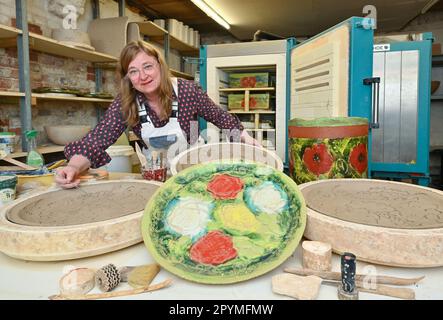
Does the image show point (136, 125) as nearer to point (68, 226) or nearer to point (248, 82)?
point (68, 226)

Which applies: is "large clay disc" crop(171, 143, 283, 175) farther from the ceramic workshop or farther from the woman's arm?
the woman's arm

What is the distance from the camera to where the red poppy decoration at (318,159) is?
1113 millimetres

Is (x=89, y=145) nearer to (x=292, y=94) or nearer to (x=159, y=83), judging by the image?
(x=159, y=83)

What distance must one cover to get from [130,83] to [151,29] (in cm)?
309

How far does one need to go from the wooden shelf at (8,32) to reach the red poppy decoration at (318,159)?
2215 millimetres

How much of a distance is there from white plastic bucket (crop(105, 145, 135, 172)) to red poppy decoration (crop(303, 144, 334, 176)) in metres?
1.42

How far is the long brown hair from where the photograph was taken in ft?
4.89

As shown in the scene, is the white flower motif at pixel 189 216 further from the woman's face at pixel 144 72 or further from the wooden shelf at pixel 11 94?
the wooden shelf at pixel 11 94

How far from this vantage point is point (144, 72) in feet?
4.81

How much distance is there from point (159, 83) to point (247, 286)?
113 centimetres

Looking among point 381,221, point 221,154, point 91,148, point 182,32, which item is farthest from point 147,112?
point 182,32

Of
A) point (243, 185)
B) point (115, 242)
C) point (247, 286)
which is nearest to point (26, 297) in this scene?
point (115, 242)

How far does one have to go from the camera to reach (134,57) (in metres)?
1.47

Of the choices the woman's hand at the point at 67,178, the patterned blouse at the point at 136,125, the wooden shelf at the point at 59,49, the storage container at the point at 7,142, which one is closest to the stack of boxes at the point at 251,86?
the wooden shelf at the point at 59,49
